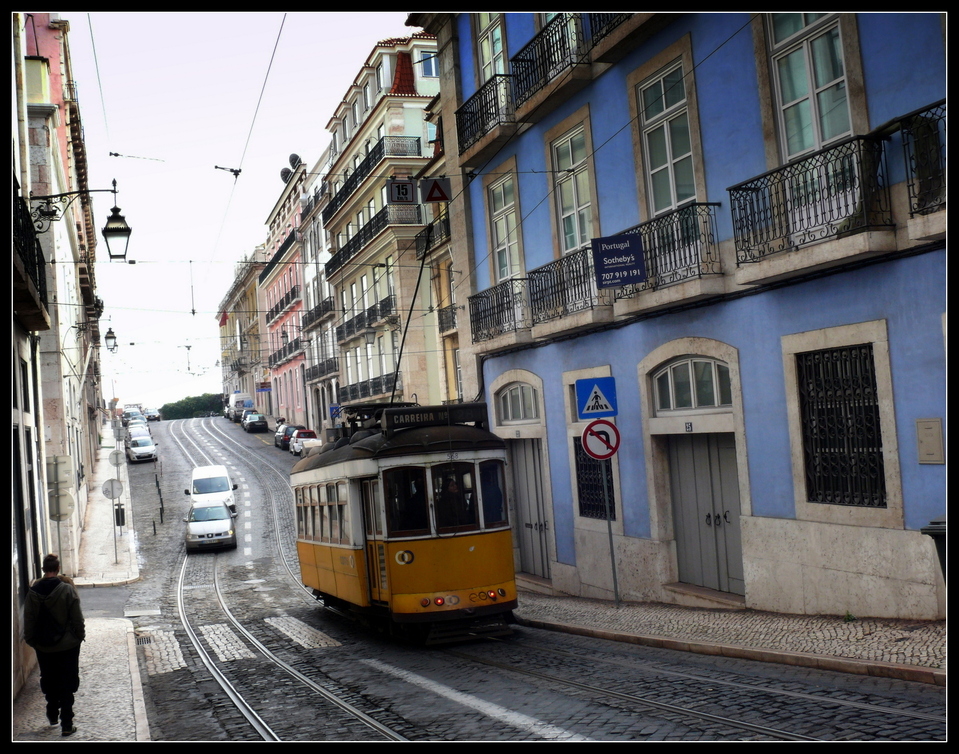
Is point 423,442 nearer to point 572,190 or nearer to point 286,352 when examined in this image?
point 572,190

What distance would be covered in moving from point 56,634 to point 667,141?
9414 millimetres

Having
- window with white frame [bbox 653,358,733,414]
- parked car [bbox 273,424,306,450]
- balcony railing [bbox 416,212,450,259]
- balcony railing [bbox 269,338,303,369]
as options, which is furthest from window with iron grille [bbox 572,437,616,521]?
balcony railing [bbox 269,338,303,369]

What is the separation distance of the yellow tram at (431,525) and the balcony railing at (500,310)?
14.2ft

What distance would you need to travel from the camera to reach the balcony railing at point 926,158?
8477 millimetres

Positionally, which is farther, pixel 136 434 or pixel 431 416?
pixel 136 434

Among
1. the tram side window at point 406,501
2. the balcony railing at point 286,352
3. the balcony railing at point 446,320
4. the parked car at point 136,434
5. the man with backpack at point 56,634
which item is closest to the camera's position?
the man with backpack at point 56,634

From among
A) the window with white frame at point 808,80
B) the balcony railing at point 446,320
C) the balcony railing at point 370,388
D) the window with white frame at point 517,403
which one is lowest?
the window with white frame at point 517,403

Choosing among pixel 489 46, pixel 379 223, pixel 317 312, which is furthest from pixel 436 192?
pixel 317 312

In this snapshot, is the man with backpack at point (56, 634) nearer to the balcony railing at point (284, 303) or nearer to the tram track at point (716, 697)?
the tram track at point (716, 697)

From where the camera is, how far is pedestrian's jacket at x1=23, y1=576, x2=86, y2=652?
8.66 m

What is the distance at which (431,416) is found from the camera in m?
12.5

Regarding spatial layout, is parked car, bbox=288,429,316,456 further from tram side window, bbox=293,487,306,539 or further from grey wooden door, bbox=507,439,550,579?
tram side window, bbox=293,487,306,539

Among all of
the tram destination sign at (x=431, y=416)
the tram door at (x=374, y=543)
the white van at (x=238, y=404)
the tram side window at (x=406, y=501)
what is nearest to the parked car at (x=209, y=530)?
the tram door at (x=374, y=543)
